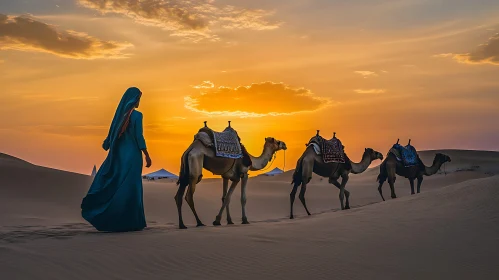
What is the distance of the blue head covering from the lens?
34.7 feet

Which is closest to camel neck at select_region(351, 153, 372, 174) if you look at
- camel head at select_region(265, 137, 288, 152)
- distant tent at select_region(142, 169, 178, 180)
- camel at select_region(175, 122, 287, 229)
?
camel head at select_region(265, 137, 288, 152)

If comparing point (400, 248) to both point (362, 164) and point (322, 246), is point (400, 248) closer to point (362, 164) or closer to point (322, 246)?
point (322, 246)

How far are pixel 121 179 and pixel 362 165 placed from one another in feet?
39.5

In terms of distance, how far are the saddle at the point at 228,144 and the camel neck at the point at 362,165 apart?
6.78m

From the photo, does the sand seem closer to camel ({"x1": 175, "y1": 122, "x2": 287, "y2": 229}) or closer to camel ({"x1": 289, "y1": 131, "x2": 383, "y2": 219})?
camel ({"x1": 175, "y1": 122, "x2": 287, "y2": 229})

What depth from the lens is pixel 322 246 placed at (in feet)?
30.0

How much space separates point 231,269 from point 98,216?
3606 mm

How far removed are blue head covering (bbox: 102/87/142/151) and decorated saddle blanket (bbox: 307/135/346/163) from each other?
8743mm

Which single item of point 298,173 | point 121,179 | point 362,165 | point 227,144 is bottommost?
point 121,179

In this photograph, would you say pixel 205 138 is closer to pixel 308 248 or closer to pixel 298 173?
pixel 308 248

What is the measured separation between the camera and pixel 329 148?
60.5 ft

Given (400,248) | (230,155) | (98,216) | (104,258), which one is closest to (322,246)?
(400,248)

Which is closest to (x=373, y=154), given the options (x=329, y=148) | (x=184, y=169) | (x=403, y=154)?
(x=403, y=154)

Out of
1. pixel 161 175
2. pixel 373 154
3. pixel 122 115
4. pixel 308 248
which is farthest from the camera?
pixel 161 175
